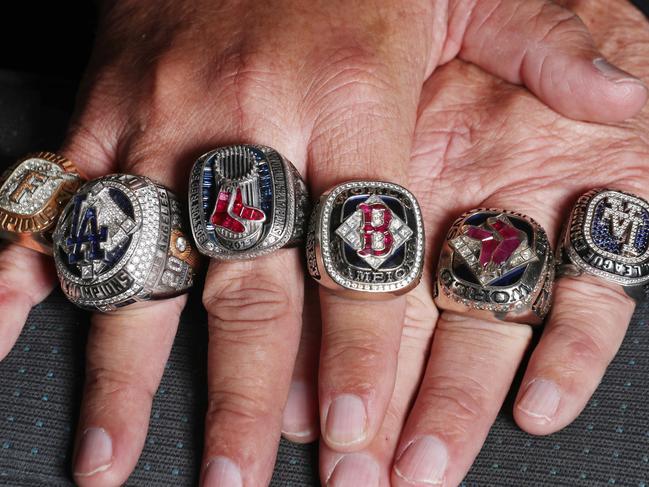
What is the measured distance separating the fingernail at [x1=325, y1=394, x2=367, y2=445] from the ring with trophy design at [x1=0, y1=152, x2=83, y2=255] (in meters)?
0.92

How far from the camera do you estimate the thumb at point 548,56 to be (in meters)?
2.21

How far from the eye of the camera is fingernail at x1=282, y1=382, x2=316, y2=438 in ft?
6.26

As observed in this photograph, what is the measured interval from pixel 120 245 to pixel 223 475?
59 cm

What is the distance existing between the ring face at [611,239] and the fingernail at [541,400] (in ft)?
1.17

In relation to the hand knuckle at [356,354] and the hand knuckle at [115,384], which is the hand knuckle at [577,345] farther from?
the hand knuckle at [115,384]

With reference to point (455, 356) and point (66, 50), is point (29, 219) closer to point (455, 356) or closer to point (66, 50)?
point (455, 356)

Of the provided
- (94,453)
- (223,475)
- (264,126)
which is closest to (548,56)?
(264,126)

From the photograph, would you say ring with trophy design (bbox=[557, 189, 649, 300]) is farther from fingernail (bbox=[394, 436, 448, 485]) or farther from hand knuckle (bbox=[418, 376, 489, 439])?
fingernail (bbox=[394, 436, 448, 485])

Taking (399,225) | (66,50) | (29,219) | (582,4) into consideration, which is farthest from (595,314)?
(66,50)

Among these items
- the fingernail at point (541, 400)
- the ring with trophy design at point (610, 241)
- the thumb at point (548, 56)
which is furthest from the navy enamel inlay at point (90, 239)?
the thumb at point (548, 56)

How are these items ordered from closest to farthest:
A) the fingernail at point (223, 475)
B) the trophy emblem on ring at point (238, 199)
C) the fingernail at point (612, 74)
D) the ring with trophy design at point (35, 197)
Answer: the fingernail at point (223, 475), the trophy emblem on ring at point (238, 199), the ring with trophy design at point (35, 197), the fingernail at point (612, 74)

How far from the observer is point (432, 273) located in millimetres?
2166

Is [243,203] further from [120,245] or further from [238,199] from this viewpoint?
[120,245]

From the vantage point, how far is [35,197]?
209cm
